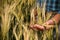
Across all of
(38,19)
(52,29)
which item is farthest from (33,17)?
(52,29)

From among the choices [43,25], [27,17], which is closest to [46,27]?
[43,25]

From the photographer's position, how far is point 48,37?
100 centimetres

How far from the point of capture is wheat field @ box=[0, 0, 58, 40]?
39.0 inches

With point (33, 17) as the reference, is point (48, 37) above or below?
below

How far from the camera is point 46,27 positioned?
3.22 feet

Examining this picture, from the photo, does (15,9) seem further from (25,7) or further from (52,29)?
(52,29)

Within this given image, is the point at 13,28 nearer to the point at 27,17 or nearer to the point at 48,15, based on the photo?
the point at 27,17

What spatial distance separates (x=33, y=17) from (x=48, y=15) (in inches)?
3.7

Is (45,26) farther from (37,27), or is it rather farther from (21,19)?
(21,19)

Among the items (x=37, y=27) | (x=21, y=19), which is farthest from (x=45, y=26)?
(x=21, y=19)

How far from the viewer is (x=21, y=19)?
995mm

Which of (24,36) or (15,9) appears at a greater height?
(15,9)

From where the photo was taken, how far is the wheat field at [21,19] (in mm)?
990

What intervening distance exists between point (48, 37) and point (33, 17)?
16 centimetres
